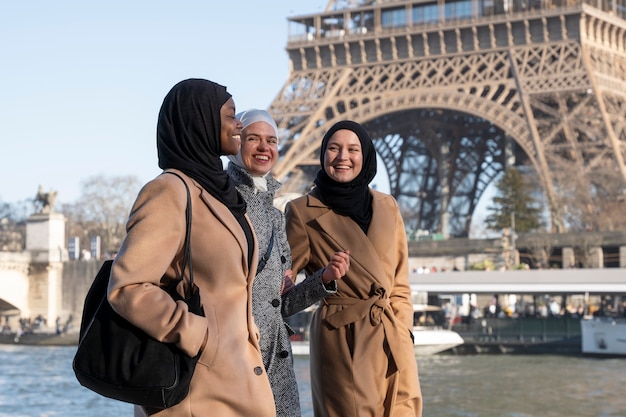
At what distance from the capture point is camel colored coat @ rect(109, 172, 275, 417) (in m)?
2.76

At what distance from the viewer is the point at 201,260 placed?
2.87m

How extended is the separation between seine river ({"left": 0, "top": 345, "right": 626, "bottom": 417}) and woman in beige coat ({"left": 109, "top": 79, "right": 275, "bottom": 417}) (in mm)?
9907

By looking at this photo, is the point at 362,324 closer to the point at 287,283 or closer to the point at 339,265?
the point at 287,283

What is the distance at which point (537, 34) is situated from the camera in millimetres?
37812

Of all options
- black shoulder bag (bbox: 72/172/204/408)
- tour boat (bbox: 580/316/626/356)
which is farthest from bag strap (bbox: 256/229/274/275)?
tour boat (bbox: 580/316/626/356)

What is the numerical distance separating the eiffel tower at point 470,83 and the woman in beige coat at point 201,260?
109 ft

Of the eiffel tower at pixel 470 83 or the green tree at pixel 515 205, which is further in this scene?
the green tree at pixel 515 205

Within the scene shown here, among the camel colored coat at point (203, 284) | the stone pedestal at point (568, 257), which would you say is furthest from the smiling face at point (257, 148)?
the stone pedestal at point (568, 257)

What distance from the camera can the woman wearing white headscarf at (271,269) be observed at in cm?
378

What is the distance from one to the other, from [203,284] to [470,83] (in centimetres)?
3588

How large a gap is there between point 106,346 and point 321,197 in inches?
66.8

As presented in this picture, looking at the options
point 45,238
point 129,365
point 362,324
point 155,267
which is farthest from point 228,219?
point 45,238

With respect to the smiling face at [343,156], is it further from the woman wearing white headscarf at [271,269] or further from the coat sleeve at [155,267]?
the coat sleeve at [155,267]

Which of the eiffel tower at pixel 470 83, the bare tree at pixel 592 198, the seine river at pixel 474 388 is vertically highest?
the eiffel tower at pixel 470 83
